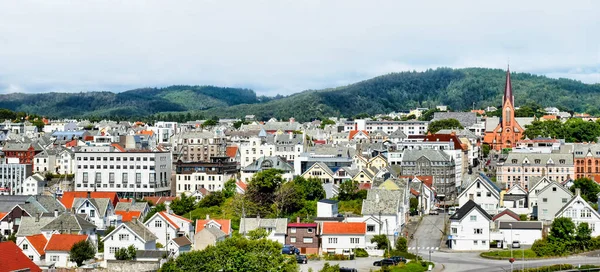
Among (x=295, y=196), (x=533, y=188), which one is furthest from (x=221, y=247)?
(x=533, y=188)

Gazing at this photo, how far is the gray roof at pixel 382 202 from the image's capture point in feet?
183

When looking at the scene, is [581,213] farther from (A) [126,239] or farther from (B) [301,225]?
(A) [126,239]

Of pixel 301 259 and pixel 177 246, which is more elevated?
pixel 177 246

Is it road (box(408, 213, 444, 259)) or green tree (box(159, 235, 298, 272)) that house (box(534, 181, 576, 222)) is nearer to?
road (box(408, 213, 444, 259))

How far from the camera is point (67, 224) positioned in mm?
52750

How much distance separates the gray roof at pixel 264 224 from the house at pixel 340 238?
2613 mm

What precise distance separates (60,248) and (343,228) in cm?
1657

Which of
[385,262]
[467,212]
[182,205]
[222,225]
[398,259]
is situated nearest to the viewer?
[385,262]

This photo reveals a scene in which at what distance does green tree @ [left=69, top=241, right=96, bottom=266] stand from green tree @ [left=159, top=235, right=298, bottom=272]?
802 cm

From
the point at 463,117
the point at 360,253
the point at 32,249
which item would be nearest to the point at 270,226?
the point at 360,253

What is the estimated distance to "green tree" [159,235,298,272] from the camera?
40344mm

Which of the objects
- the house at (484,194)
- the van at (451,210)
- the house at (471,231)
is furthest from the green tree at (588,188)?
the house at (471,231)

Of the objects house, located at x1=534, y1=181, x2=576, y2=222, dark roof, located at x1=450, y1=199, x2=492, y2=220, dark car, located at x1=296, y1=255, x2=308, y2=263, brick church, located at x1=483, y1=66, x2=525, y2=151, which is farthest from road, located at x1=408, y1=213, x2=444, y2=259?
brick church, located at x1=483, y1=66, x2=525, y2=151

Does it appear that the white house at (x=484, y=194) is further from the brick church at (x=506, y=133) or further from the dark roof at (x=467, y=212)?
the brick church at (x=506, y=133)
